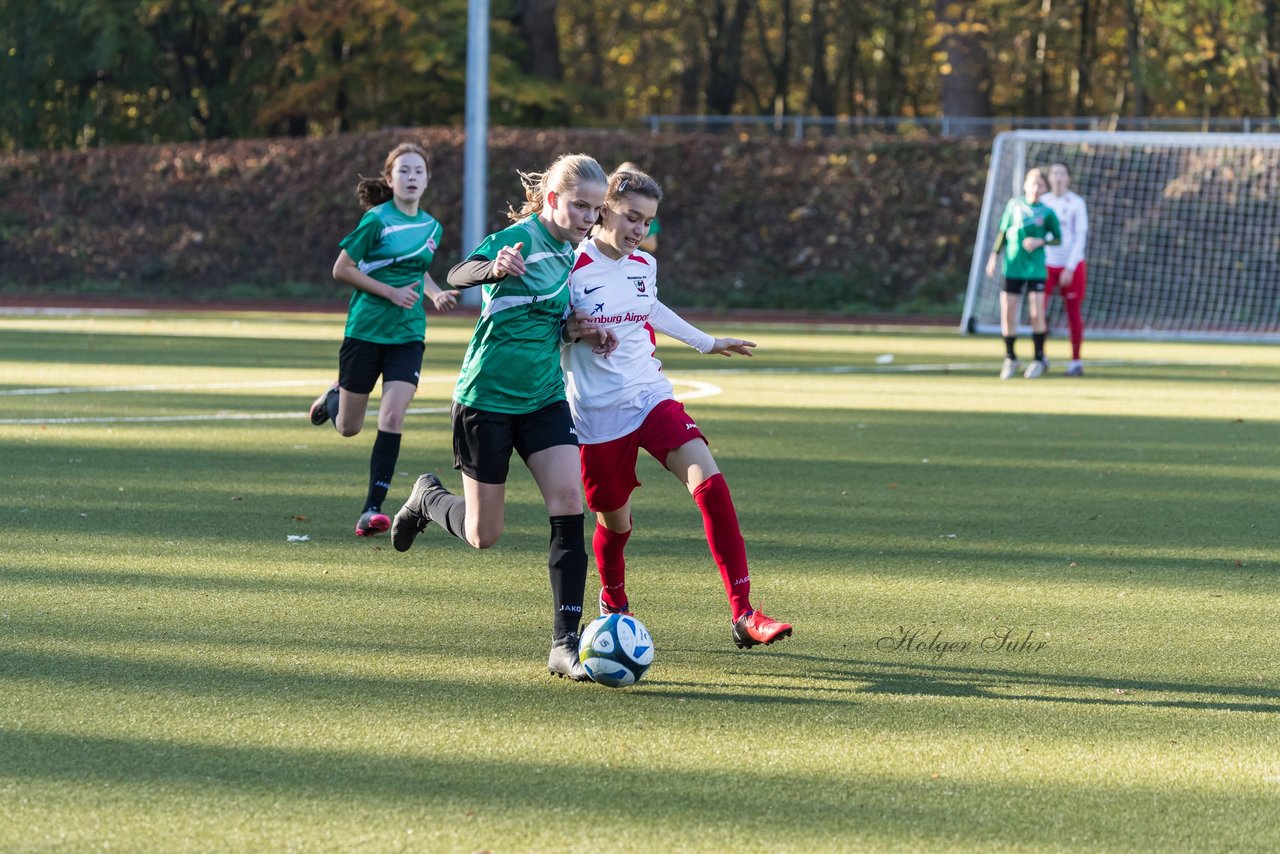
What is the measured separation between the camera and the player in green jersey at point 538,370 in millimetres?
5367

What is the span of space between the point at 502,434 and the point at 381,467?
2619 mm

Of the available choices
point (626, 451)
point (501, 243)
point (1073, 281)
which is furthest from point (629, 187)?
point (1073, 281)

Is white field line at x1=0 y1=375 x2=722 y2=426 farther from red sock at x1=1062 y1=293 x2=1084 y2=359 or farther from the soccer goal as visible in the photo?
the soccer goal

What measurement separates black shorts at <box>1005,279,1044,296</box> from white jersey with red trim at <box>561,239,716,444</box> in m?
10.6

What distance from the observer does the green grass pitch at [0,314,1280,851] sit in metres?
3.99

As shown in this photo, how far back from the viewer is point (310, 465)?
10.0 metres

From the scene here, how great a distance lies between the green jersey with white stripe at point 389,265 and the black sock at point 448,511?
6.72ft

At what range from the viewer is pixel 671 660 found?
18.2 ft

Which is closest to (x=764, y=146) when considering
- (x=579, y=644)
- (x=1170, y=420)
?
(x=1170, y=420)

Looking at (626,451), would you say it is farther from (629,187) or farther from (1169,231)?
(1169,231)

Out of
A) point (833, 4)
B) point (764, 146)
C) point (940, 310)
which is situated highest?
point (833, 4)

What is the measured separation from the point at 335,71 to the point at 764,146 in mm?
10485

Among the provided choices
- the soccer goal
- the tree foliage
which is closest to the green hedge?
the soccer goal

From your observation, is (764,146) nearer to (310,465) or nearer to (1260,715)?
(310,465)
